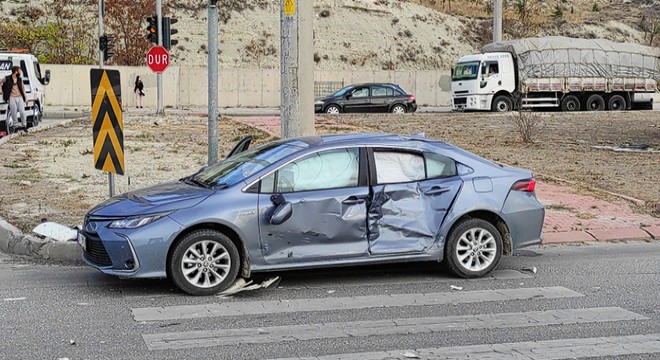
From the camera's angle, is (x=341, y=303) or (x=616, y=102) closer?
(x=341, y=303)

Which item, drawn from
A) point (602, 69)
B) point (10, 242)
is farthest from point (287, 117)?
point (602, 69)

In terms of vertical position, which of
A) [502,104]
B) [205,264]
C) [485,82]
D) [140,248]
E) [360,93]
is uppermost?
[485,82]

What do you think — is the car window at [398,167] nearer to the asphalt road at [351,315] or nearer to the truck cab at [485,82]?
the asphalt road at [351,315]

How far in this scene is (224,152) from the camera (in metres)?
20.4

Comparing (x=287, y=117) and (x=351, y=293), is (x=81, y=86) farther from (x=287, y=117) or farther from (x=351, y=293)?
(x=351, y=293)

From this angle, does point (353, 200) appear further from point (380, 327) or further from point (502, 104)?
point (502, 104)

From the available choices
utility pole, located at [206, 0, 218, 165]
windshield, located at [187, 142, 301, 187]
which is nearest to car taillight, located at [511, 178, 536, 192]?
windshield, located at [187, 142, 301, 187]

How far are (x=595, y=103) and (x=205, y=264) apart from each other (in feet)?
133

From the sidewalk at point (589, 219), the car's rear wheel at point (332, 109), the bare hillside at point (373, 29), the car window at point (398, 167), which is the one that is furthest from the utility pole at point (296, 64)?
the bare hillside at point (373, 29)

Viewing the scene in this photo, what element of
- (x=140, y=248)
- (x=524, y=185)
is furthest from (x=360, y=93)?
(x=140, y=248)

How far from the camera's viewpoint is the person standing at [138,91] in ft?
154

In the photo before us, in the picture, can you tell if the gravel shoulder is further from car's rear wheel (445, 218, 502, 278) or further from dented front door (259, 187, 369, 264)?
car's rear wheel (445, 218, 502, 278)

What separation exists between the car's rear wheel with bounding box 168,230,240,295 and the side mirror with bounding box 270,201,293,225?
42 centimetres

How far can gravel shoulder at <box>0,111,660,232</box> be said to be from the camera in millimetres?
13758
